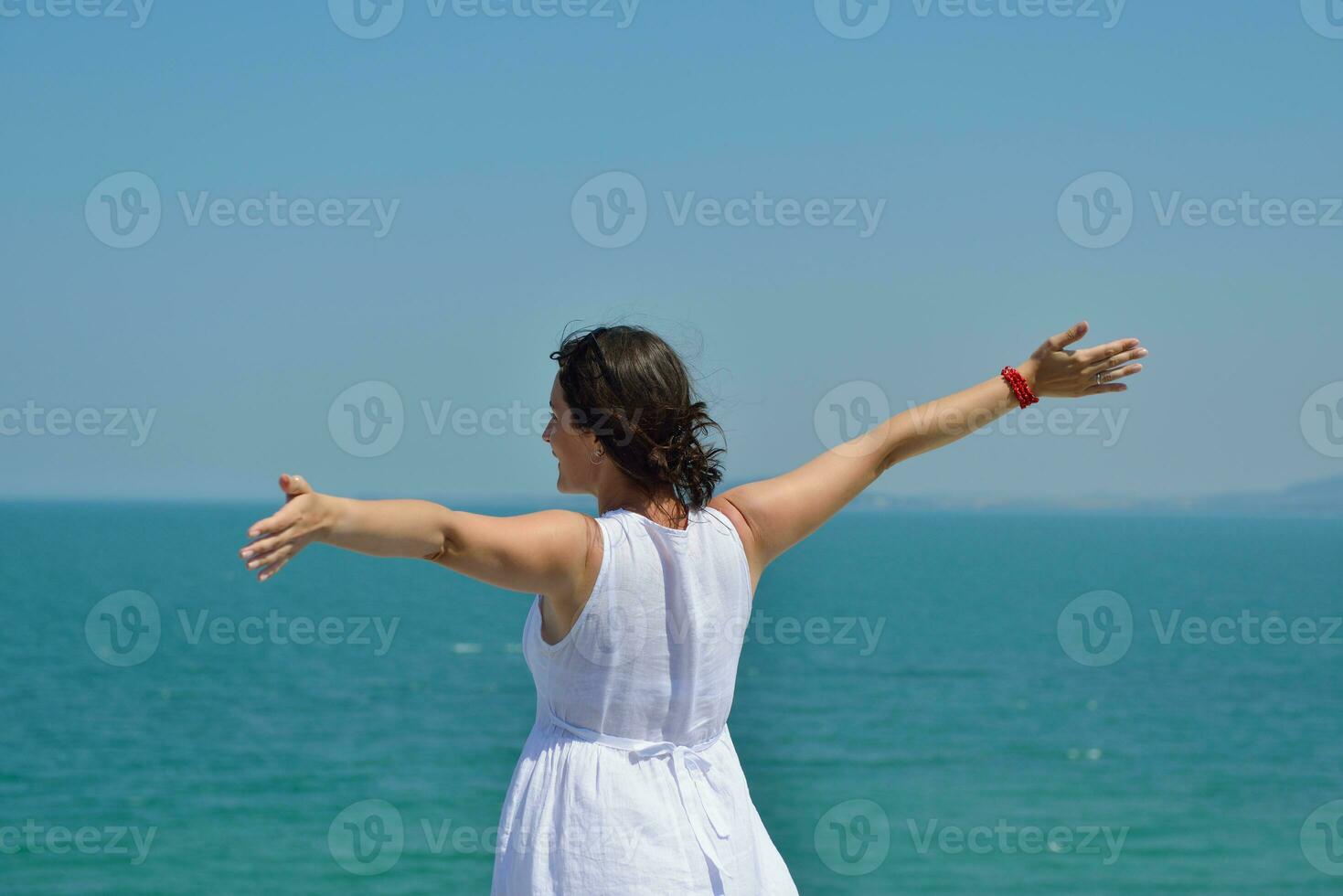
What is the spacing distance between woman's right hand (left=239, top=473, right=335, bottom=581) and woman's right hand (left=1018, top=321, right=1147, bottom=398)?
5.10 feet

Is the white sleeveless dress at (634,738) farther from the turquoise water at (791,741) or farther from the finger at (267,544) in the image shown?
the turquoise water at (791,741)

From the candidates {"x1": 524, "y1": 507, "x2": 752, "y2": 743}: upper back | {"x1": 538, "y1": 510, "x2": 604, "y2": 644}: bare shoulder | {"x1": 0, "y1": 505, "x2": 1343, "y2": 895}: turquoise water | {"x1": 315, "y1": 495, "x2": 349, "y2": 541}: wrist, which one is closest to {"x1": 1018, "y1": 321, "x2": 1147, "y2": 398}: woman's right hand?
{"x1": 524, "y1": 507, "x2": 752, "y2": 743}: upper back

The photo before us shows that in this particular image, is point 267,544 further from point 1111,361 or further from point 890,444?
point 1111,361

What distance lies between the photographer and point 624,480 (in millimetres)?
2205

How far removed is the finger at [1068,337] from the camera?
262 cm

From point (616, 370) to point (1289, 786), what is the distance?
24.2 meters

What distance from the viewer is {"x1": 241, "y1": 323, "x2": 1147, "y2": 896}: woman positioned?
207 cm

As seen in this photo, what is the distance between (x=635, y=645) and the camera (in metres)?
2.12

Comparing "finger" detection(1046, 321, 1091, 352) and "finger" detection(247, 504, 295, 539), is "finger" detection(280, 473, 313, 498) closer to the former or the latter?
"finger" detection(247, 504, 295, 539)

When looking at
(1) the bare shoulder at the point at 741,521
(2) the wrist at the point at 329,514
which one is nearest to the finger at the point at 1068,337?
(1) the bare shoulder at the point at 741,521

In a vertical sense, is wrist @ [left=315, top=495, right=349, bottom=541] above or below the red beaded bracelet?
below

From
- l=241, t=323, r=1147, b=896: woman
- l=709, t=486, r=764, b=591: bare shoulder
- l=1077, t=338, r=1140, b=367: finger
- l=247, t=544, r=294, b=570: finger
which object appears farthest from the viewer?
l=1077, t=338, r=1140, b=367: finger

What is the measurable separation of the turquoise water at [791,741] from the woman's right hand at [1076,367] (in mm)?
11819

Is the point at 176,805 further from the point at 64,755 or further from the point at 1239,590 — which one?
the point at 1239,590
